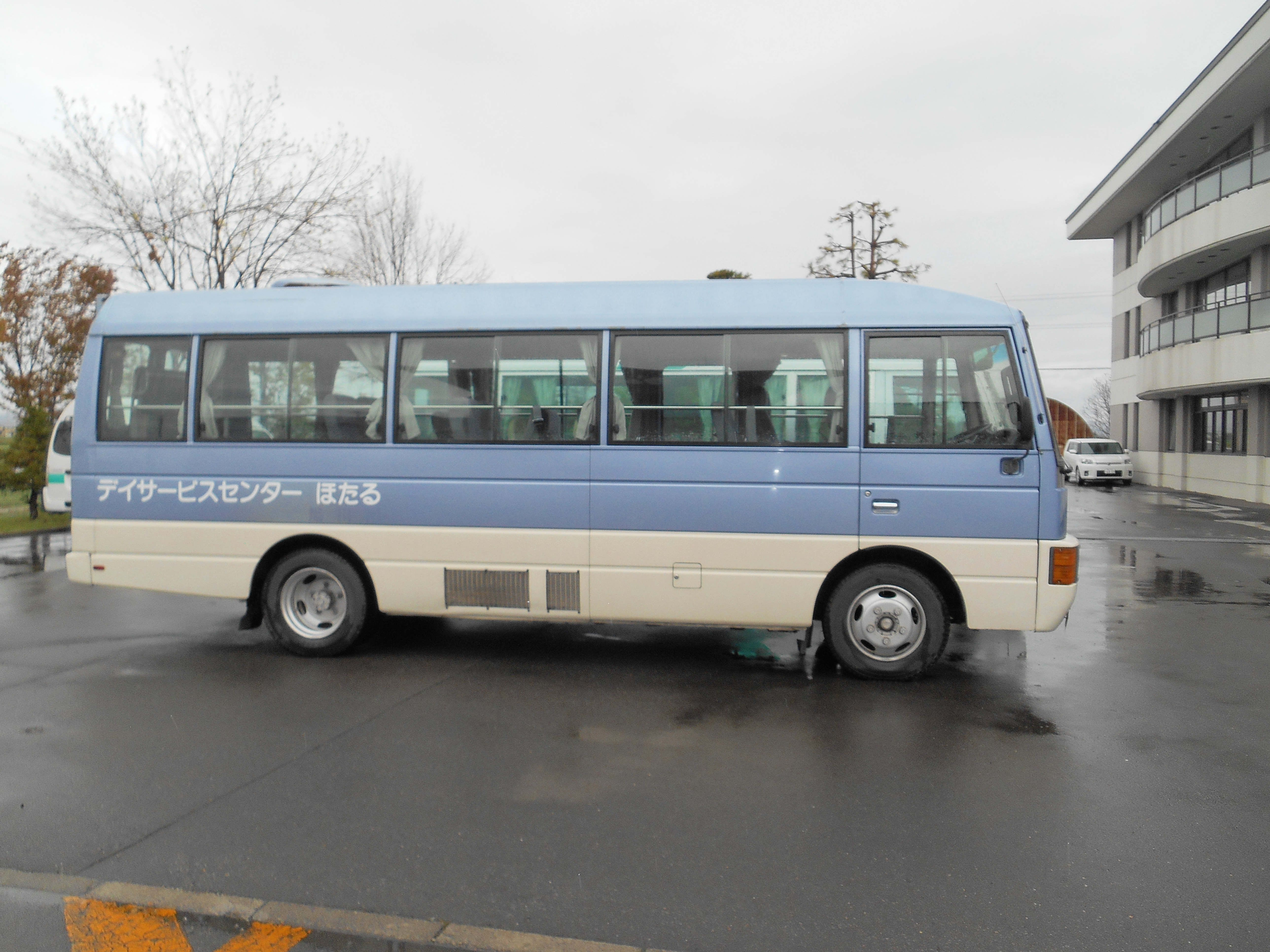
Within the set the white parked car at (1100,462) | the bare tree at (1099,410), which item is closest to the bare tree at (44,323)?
the white parked car at (1100,462)

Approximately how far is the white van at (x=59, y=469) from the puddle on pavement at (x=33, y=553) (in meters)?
0.62

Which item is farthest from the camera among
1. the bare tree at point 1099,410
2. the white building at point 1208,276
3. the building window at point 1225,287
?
the bare tree at point 1099,410

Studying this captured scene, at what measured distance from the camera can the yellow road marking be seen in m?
3.04

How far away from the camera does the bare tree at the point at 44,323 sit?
2006 cm

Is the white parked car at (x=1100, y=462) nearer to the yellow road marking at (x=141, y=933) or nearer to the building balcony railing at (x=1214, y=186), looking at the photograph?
the building balcony railing at (x=1214, y=186)

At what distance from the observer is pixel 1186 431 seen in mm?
32000

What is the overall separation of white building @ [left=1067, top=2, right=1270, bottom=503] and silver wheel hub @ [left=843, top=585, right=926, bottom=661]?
23744 millimetres

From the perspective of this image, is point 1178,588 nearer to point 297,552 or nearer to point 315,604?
point 315,604

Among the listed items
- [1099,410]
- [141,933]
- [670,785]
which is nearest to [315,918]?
[141,933]

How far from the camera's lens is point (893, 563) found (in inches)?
251

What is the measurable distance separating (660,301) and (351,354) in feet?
8.14

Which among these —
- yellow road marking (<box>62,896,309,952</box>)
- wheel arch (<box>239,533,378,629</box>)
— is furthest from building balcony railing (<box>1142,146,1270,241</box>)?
yellow road marking (<box>62,896,309,952</box>)

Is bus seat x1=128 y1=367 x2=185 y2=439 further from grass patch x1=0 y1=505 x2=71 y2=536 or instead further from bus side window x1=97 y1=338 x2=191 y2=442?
grass patch x1=0 y1=505 x2=71 y2=536

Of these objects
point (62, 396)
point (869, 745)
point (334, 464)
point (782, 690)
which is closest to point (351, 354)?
point (334, 464)
